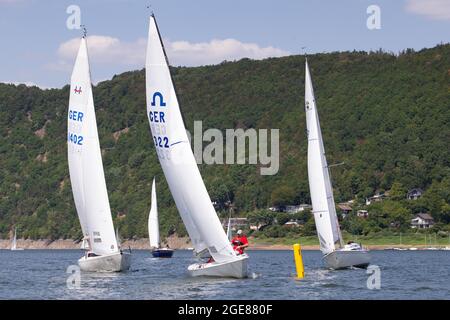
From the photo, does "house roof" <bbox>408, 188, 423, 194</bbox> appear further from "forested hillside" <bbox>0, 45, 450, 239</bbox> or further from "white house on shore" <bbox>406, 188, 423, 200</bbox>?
"forested hillside" <bbox>0, 45, 450, 239</bbox>

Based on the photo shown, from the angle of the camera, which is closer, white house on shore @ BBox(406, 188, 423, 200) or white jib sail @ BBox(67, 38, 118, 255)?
white jib sail @ BBox(67, 38, 118, 255)

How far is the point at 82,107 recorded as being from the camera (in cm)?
4547

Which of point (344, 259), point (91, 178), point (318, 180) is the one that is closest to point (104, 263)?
point (91, 178)

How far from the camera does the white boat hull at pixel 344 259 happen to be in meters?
48.8

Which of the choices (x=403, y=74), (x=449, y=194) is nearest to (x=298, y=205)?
(x=449, y=194)

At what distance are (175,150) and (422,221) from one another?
10447 cm

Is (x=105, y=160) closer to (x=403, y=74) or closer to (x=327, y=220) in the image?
(x=403, y=74)

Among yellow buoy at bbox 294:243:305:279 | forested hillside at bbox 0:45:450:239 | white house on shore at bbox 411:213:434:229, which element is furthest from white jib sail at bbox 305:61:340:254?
forested hillside at bbox 0:45:450:239

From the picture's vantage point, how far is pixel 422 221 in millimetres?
137625

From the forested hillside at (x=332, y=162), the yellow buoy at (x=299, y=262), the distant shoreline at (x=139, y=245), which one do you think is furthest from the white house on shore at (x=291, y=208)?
the yellow buoy at (x=299, y=262)

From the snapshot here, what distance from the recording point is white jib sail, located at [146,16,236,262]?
36.9m

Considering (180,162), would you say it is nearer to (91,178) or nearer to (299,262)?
(299,262)

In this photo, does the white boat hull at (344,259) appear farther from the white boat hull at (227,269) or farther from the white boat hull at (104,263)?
the white boat hull at (227,269)

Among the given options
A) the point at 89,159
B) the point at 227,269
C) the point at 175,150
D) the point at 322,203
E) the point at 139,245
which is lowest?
the point at 139,245
